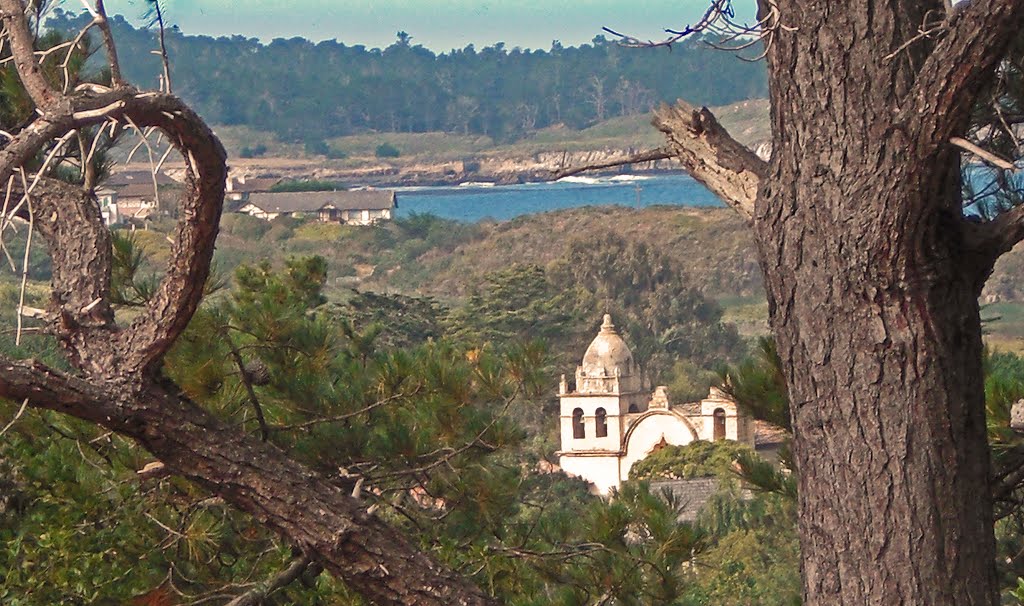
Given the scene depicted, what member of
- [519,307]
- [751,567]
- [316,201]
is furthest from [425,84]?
[751,567]

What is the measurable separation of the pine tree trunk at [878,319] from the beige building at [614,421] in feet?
74.9

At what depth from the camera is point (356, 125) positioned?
271ft

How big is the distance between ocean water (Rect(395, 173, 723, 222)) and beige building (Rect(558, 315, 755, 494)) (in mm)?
37334

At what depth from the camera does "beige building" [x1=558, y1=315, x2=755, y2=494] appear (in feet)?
87.4

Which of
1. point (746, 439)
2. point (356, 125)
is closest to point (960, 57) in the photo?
point (746, 439)

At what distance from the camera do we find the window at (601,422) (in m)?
28.1

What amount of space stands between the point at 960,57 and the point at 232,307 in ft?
9.14

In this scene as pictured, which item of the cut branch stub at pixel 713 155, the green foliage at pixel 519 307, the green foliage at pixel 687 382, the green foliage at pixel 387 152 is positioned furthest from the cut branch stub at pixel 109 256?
the green foliage at pixel 387 152

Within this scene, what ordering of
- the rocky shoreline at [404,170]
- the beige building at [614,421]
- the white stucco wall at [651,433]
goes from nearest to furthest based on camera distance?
1. the beige building at [614,421]
2. the white stucco wall at [651,433]
3. the rocky shoreline at [404,170]

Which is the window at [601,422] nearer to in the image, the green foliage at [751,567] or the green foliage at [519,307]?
the green foliage at [519,307]

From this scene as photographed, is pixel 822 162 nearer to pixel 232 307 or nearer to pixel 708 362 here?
pixel 232 307

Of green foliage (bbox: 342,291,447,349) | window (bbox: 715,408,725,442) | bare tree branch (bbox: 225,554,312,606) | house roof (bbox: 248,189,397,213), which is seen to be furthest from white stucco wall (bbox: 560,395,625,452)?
house roof (bbox: 248,189,397,213)

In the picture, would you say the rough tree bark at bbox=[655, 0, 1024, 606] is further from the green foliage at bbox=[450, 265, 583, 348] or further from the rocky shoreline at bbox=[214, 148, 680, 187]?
the rocky shoreline at bbox=[214, 148, 680, 187]

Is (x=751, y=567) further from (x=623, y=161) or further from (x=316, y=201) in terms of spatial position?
(x=316, y=201)
